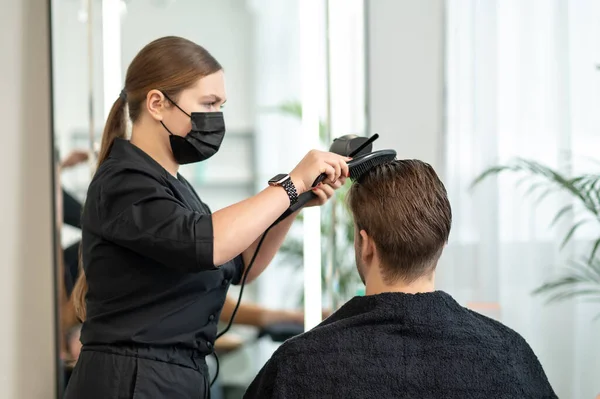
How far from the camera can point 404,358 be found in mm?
1248

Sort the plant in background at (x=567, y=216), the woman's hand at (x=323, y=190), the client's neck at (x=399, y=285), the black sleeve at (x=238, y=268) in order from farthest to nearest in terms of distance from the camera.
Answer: the plant in background at (x=567, y=216) → the black sleeve at (x=238, y=268) → the woman's hand at (x=323, y=190) → the client's neck at (x=399, y=285)

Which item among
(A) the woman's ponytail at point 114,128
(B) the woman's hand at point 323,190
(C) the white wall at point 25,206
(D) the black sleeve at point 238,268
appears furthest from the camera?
(C) the white wall at point 25,206

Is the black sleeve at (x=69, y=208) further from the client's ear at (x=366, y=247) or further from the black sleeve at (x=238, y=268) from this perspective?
the client's ear at (x=366, y=247)

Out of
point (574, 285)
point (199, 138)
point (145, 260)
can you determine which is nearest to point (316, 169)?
point (199, 138)

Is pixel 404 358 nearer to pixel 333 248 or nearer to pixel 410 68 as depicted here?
pixel 333 248

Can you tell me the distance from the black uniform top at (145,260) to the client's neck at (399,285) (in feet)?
1.00

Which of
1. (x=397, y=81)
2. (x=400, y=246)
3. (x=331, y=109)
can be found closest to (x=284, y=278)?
(x=331, y=109)

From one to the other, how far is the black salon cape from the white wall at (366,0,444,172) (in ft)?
4.19

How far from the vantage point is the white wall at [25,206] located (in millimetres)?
2432

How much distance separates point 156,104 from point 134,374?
1.81ft

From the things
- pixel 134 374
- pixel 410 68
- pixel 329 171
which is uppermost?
pixel 410 68

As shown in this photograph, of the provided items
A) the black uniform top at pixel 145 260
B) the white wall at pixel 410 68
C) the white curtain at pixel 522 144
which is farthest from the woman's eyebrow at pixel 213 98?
the white curtain at pixel 522 144

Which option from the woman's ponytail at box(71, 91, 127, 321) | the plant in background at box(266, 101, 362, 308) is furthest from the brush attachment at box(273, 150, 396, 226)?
the plant in background at box(266, 101, 362, 308)

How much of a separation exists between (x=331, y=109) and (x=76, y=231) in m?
0.96
